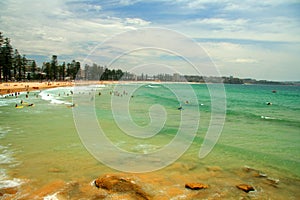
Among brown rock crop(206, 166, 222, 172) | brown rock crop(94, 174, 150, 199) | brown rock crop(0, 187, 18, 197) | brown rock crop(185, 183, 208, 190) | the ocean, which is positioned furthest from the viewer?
brown rock crop(206, 166, 222, 172)

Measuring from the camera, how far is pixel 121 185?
7.23 metres

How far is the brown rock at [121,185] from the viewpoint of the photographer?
22.4 ft

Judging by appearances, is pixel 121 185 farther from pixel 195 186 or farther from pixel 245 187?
pixel 245 187

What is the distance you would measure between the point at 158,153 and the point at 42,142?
6040 mm

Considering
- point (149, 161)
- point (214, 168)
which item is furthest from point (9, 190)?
point (214, 168)

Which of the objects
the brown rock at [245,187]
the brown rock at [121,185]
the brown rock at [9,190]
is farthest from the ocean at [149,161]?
the brown rock at [121,185]

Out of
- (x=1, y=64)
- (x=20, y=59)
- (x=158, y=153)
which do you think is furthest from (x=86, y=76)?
(x=158, y=153)

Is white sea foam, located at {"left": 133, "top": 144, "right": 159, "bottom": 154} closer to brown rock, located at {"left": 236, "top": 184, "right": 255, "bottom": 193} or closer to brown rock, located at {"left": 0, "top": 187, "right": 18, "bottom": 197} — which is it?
brown rock, located at {"left": 236, "top": 184, "right": 255, "bottom": 193}

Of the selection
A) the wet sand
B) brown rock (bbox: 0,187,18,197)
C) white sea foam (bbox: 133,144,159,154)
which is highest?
brown rock (bbox: 0,187,18,197)

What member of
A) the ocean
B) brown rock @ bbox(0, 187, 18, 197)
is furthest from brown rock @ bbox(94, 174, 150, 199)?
brown rock @ bbox(0, 187, 18, 197)

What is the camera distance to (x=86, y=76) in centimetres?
14375

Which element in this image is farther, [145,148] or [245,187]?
[145,148]

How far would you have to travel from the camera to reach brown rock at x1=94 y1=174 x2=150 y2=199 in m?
6.82

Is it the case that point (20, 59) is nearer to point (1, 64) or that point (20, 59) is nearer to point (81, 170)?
point (1, 64)
